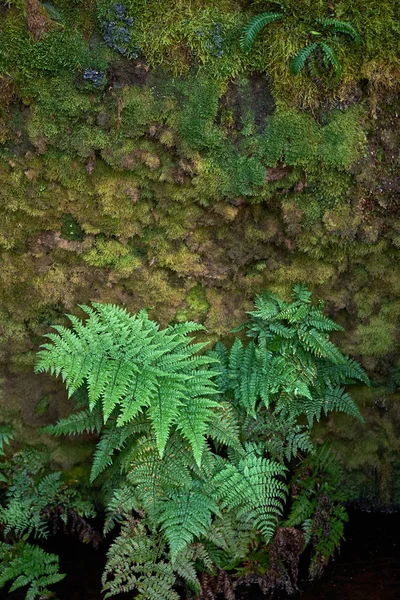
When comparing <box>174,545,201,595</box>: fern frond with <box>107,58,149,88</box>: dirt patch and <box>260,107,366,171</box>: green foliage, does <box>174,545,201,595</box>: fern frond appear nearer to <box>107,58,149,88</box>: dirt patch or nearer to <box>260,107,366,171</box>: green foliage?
<box>260,107,366,171</box>: green foliage

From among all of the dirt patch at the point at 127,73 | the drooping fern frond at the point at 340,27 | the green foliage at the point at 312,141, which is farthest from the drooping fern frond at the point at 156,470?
the drooping fern frond at the point at 340,27

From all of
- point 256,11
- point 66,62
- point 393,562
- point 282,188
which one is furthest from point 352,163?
point 393,562

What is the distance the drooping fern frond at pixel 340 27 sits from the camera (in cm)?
373

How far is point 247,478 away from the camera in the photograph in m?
4.10

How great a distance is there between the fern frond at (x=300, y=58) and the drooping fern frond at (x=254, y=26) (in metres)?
0.30

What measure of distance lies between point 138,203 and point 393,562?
361 cm

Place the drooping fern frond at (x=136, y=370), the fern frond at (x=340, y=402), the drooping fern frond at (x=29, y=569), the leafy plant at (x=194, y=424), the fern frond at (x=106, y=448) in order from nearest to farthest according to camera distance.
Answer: the drooping fern frond at (x=136, y=370)
the leafy plant at (x=194, y=424)
the drooping fern frond at (x=29, y=569)
the fern frond at (x=106, y=448)
the fern frond at (x=340, y=402)

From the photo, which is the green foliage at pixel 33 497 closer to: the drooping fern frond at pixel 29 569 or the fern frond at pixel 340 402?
the drooping fern frond at pixel 29 569

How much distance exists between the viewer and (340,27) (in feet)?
12.4

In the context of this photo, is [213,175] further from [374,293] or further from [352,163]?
[374,293]

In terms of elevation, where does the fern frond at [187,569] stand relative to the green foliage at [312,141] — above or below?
below

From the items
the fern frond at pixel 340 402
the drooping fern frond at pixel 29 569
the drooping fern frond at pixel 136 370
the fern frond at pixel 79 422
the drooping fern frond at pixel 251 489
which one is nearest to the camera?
the drooping fern frond at pixel 136 370

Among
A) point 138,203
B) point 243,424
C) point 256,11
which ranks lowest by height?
point 243,424

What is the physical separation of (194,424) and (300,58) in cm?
270
